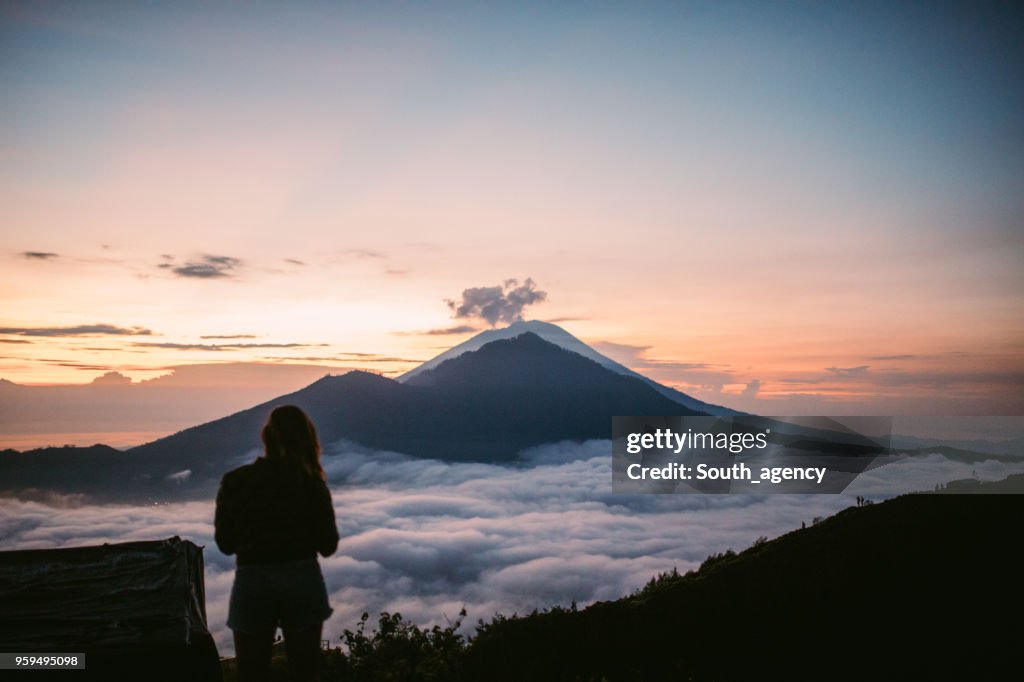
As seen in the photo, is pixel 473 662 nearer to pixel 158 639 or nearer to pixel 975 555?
pixel 158 639

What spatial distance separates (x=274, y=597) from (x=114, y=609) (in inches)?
110

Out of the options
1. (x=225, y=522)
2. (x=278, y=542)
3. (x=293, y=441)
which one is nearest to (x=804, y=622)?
(x=278, y=542)

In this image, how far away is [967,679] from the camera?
8750 mm

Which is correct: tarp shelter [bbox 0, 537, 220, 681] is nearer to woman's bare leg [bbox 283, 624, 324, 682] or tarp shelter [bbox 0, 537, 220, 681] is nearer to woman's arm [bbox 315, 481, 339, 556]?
woman's bare leg [bbox 283, 624, 324, 682]

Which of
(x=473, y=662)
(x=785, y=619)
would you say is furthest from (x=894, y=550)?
(x=473, y=662)

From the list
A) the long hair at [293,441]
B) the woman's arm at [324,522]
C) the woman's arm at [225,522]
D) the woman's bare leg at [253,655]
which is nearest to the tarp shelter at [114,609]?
the woman's bare leg at [253,655]

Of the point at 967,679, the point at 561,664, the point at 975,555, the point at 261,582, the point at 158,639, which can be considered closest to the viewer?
the point at 261,582

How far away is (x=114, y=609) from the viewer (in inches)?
276

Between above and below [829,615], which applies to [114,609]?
above

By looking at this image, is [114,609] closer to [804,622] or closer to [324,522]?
[324,522]

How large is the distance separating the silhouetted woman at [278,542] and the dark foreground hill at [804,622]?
165 inches

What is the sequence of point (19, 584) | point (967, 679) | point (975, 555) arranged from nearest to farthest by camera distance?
point (19, 584) < point (967, 679) < point (975, 555)

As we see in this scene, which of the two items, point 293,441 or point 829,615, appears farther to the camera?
point 829,615

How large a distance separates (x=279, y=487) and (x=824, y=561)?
943 cm
